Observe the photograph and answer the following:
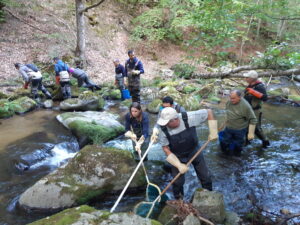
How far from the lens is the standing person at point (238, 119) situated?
5858 mm

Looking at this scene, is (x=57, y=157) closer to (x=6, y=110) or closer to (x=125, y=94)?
(x=6, y=110)

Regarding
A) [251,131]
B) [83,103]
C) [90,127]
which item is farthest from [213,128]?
[83,103]

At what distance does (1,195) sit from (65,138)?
117 inches

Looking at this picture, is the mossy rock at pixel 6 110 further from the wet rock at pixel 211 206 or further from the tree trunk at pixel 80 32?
the wet rock at pixel 211 206

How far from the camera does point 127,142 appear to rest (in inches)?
310

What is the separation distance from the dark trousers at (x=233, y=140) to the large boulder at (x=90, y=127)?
3.40 m

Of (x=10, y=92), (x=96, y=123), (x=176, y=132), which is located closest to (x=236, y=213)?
(x=176, y=132)

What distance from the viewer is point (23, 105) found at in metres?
10.3

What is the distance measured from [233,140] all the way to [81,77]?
8.13 m

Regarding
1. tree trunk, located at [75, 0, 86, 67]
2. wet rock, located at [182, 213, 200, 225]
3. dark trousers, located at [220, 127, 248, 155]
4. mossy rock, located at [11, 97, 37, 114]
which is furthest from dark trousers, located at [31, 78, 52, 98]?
wet rock, located at [182, 213, 200, 225]

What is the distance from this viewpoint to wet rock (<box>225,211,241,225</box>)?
166 inches

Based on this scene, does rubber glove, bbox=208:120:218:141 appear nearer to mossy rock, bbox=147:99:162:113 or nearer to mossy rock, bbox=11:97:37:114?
mossy rock, bbox=147:99:162:113

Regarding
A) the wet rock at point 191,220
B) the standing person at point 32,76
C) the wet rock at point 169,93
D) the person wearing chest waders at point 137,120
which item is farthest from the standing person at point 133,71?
the wet rock at point 191,220

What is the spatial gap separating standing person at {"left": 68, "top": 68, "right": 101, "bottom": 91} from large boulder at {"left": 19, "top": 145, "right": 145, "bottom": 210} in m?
7.10
